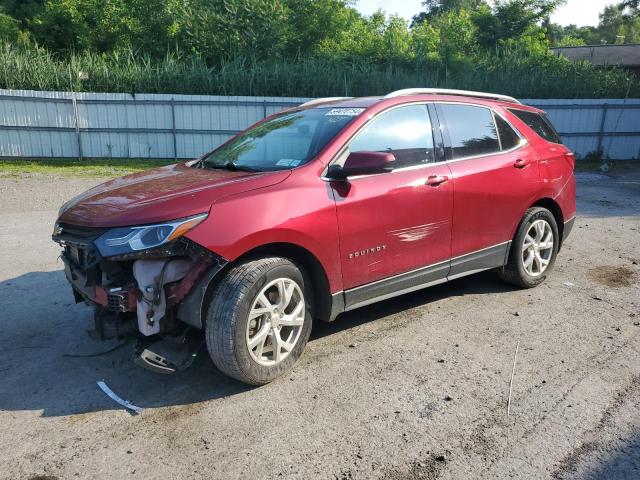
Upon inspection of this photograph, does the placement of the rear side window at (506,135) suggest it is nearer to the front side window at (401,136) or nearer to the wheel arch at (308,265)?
the front side window at (401,136)

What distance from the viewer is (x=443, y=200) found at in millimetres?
4309

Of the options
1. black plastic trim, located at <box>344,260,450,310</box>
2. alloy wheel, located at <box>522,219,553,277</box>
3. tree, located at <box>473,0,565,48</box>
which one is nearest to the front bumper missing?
black plastic trim, located at <box>344,260,450,310</box>

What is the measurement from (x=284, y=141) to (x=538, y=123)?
2.88m

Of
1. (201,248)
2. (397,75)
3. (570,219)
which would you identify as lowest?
(570,219)

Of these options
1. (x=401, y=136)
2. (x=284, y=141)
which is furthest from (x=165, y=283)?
(x=401, y=136)

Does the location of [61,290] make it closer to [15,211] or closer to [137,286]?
[137,286]

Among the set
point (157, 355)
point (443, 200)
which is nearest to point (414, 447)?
point (157, 355)

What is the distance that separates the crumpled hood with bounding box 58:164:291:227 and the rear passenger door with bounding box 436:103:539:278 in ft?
5.53

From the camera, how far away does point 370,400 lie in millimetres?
3293

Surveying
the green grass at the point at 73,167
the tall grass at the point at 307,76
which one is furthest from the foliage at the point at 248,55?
the green grass at the point at 73,167

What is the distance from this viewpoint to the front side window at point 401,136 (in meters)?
4.01

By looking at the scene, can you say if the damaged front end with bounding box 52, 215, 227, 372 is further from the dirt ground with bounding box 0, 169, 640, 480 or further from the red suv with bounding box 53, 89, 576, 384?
the dirt ground with bounding box 0, 169, 640, 480

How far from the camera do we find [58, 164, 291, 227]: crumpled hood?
320 centimetres

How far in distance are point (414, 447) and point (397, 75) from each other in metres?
16.9
